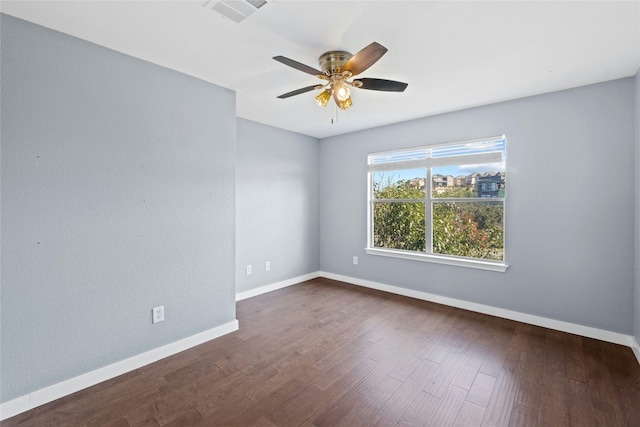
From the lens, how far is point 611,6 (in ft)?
5.40

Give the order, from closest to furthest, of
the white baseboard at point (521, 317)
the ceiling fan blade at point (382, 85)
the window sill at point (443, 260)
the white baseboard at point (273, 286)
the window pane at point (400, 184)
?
the ceiling fan blade at point (382, 85) < the white baseboard at point (521, 317) < the window sill at point (443, 260) < the white baseboard at point (273, 286) < the window pane at point (400, 184)

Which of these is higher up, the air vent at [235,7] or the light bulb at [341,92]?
the air vent at [235,7]

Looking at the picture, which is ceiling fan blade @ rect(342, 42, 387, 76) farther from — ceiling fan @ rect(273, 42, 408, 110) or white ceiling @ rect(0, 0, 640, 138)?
white ceiling @ rect(0, 0, 640, 138)

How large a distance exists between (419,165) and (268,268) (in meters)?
2.60

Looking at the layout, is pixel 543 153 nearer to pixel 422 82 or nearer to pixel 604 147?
pixel 604 147

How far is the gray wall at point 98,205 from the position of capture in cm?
179

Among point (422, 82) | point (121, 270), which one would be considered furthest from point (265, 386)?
point (422, 82)

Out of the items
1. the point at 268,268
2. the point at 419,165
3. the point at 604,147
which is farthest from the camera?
the point at 268,268

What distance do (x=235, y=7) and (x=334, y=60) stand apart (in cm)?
76

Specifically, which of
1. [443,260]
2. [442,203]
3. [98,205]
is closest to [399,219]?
[442,203]

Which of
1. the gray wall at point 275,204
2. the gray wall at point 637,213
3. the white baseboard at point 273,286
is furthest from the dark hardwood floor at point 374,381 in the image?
the gray wall at point 275,204

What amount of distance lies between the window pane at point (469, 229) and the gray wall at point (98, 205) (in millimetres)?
2791

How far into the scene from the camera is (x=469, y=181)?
352 cm

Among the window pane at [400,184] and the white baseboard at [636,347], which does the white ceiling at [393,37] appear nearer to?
the window pane at [400,184]
